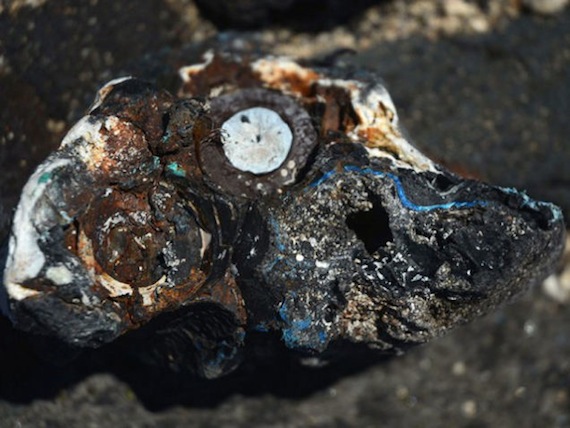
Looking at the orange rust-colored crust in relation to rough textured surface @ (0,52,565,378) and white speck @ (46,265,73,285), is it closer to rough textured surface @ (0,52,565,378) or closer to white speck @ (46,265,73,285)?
rough textured surface @ (0,52,565,378)

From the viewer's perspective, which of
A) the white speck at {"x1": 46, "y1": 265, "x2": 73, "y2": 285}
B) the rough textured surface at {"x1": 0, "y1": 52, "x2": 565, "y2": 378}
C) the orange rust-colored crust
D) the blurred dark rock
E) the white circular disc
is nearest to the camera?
the white speck at {"x1": 46, "y1": 265, "x2": 73, "y2": 285}

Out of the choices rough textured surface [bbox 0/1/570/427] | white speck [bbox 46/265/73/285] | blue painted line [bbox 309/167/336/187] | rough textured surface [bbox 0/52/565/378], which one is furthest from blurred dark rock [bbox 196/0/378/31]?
white speck [bbox 46/265/73/285]

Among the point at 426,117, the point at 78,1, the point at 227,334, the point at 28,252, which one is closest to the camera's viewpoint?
the point at 28,252

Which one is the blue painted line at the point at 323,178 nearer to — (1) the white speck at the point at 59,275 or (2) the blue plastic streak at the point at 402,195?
(2) the blue plastic streak at the point at 402,195

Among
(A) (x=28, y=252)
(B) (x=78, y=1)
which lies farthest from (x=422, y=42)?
(A) (x=28, y=252)

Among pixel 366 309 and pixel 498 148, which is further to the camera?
pixel 498 148

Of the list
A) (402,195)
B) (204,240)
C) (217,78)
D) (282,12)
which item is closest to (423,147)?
(282,12)

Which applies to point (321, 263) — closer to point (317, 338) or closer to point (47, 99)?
point (317, 338)

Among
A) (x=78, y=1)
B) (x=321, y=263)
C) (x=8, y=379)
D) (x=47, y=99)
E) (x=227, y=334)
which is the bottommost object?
(x=8, y=379)
